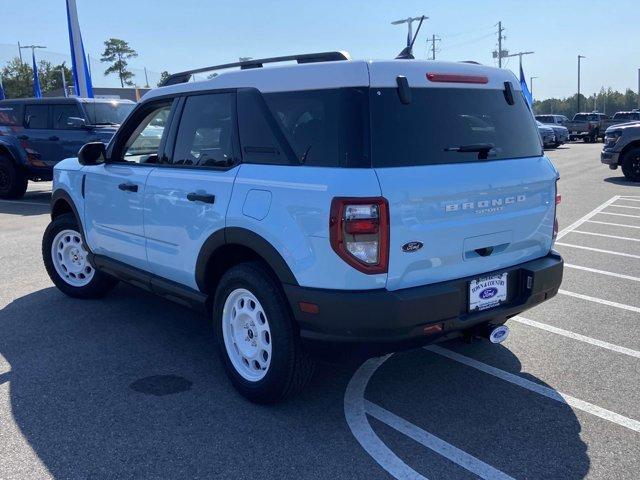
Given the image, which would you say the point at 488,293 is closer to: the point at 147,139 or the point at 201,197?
the point at 201,197

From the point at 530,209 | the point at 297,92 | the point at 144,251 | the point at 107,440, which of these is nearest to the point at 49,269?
the point at 144,251

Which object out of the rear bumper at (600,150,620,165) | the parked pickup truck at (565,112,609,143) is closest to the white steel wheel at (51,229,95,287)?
the rear bumper at (600,150,620,165)

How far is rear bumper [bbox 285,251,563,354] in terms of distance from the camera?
295 centimetres

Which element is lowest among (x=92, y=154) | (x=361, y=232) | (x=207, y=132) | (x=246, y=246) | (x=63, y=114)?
(x=246, y=246)

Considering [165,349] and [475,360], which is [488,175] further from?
[165,349]

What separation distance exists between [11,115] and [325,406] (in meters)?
12.1

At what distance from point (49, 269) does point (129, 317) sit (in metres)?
1.18

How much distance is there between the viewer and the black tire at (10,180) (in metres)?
12.9

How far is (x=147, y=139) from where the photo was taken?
190 inches

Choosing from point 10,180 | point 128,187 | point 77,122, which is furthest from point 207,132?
point 10,180

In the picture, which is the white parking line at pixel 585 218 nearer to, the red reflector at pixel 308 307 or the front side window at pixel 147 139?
the front side window at pixel 147 139

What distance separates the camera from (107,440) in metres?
3.18

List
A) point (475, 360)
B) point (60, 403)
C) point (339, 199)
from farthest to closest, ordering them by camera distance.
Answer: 1. point (475, 360)
2. point (60, 403)
3. point (339, 199)

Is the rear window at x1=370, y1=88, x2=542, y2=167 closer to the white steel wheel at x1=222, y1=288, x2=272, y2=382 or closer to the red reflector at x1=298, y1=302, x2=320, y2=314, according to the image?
the red reflector at x1=298, y1=302, x2=320, y2=314
